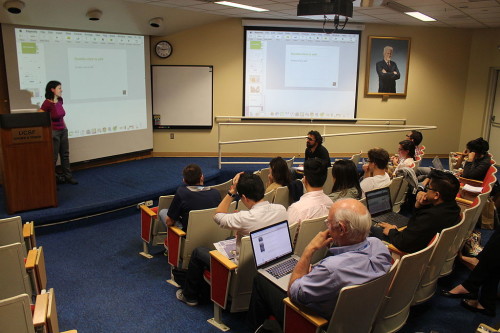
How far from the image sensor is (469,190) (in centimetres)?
499

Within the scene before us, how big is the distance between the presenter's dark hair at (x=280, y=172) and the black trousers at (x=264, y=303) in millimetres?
1861

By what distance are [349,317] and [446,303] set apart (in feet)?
5.94

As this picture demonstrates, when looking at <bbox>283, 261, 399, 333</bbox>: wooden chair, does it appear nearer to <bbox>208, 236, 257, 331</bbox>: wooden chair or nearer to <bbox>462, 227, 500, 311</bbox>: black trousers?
<bbox>208, 236, 257, 331</bbox>: wooden chair

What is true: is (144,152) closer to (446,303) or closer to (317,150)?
(317,150)

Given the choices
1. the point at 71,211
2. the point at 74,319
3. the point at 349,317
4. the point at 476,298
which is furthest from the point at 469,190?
the point at 71,211

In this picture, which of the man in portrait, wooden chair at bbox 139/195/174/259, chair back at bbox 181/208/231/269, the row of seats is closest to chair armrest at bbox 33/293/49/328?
the row of seats

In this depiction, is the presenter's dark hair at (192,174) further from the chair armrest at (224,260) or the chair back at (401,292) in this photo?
the chair back at (401,292)

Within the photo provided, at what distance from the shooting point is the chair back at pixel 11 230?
3287 millimetres

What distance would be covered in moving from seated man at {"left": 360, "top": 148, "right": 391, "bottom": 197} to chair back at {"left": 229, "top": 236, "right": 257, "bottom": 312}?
1930mm

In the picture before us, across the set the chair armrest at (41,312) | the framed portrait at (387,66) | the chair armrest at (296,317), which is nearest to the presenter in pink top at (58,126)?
the chair armrest at (41,312)

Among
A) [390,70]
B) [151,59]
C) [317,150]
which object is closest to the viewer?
[317,150]

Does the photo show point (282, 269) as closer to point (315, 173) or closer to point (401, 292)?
point (401, 292)

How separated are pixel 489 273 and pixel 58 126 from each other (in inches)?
225

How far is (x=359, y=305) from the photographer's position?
7.57 ft
